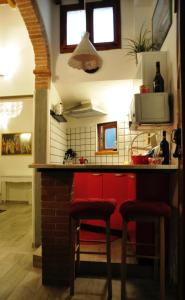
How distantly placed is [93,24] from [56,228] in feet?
9.97

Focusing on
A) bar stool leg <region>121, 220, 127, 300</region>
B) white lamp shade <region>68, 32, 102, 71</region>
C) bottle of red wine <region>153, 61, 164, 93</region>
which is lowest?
bar stool leg <region>121, 220, 127, 300</region>

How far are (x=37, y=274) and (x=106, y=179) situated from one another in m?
1.45

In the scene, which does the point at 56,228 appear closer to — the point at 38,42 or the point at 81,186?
the point at 81,186

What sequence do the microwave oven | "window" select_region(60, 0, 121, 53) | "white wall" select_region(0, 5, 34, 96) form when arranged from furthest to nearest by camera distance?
1. "white wall" select_region(0, 5, 34, 96)
2. "window" select_region(60, 0, 121, 53)
3. the microwave oven

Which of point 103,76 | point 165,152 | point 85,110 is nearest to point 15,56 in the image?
point 85,110

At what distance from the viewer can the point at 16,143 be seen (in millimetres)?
6555

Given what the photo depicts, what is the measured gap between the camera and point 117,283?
2266mm

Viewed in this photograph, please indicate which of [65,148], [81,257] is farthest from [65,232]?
[65,148]

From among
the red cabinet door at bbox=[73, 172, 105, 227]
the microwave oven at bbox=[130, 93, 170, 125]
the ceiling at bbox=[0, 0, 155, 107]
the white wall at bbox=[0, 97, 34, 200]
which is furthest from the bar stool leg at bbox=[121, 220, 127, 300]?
the white wall at bbox=[0, 97, 34, 200]

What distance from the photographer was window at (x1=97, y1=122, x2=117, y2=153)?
13.6 ft

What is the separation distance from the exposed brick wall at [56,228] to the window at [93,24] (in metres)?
2.29

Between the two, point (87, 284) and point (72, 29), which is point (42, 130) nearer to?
point (72, 29)

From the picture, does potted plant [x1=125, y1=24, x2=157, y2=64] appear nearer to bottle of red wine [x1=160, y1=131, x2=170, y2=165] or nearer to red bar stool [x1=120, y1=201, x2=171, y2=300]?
bottle of red wine [x1=160, y1=131, x2=170, y2=165]

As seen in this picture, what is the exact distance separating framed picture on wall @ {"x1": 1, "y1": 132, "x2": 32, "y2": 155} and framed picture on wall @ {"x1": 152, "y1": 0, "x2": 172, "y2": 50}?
4370mm
